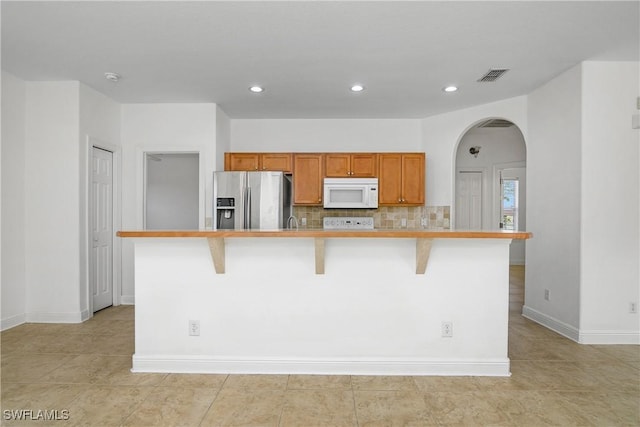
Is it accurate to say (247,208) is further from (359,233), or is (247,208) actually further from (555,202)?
(555,202)

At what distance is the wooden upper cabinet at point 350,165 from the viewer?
194 inches

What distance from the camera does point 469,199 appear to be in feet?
22.8

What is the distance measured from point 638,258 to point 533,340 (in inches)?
47.8

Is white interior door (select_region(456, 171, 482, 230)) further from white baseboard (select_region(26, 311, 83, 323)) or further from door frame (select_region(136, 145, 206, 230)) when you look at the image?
white baseboard (select_region(26, 311, 83, 323))

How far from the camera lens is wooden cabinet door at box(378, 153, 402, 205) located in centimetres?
494

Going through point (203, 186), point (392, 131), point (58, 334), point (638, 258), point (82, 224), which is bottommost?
point (58, 334)

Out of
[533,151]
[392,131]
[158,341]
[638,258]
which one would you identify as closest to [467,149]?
[392,131]

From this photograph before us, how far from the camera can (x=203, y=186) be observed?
450 centimetres

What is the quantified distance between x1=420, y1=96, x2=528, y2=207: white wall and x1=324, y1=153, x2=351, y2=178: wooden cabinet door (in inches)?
45.9

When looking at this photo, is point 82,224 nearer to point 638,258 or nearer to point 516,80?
point 516,80

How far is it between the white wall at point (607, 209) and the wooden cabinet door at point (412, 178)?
1.99 metres

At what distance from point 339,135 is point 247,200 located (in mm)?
1763

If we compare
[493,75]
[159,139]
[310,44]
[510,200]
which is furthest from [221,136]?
[510,200]

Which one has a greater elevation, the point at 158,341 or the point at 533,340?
the point at 158,341
